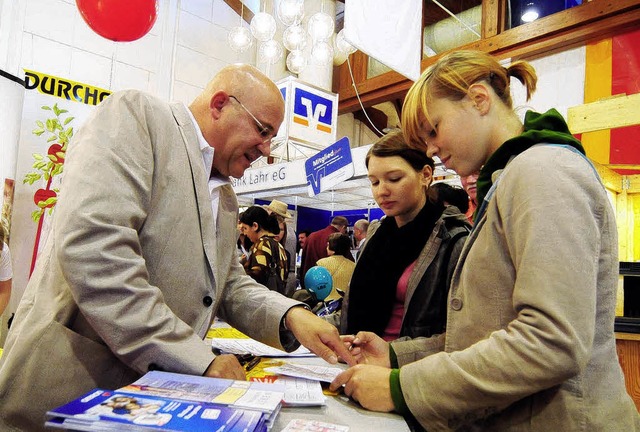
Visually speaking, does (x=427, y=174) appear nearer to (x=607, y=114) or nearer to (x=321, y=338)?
(x=321, y=338)

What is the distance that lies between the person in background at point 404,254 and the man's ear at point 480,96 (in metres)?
0.58

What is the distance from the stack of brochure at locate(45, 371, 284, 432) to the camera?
0.66 metres

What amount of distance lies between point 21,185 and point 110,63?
1.78 m

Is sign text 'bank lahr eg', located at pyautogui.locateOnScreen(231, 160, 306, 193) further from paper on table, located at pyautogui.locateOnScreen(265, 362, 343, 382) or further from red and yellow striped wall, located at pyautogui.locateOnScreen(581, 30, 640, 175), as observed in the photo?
paper on table, located at pyautogui.locateOnScreen(265, 362, 343, 382)

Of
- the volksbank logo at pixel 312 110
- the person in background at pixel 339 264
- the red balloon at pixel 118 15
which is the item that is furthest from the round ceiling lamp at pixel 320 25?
the person in background at pixel 339 264

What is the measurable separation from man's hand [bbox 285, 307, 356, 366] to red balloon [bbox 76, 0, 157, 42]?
9.11ft

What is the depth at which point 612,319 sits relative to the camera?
0.90 metres

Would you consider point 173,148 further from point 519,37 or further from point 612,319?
point 519,37

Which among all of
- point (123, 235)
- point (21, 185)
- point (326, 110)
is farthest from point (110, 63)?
point (123, 235)

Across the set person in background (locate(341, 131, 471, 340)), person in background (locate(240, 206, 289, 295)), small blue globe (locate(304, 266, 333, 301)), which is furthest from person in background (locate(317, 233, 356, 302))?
person in background (locate(341, 131, 471, 340))

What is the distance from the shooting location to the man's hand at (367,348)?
1424 millimetres

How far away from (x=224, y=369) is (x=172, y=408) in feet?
0.97

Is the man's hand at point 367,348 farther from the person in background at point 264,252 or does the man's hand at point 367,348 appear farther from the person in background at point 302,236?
the person in background at point 302,236

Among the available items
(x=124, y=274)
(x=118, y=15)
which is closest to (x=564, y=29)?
(x=118, y=15)
